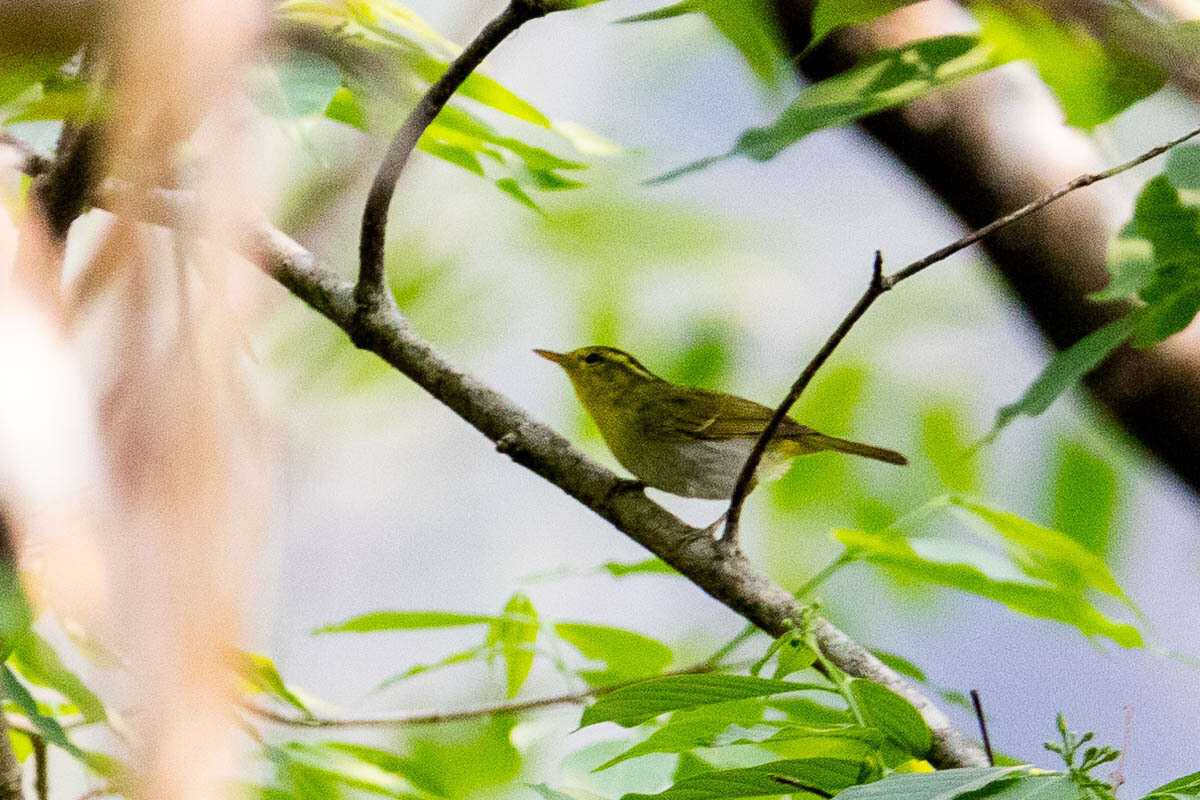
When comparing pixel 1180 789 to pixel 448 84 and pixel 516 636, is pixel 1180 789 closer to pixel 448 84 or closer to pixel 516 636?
pixel 448 84

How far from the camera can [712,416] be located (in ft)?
6.10

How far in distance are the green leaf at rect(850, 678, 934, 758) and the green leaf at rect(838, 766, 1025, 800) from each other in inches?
4.3

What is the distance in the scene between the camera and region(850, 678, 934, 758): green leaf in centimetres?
61

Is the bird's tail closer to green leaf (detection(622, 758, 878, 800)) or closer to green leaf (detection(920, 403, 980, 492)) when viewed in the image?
green leaf (detection(920, 403, 980, 492))

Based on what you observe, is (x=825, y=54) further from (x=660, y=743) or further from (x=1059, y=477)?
(x=660, y=743)

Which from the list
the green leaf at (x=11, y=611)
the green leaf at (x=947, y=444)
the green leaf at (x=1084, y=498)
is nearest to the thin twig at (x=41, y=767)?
the green leaf at (x=11, y=611)

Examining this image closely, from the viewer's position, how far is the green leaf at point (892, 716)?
24.0 inches

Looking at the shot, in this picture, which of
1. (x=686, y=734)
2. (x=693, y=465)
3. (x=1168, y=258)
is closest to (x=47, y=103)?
(x=686, y=734)

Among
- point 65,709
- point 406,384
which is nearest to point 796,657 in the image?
point 65,709

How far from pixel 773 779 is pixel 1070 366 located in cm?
65

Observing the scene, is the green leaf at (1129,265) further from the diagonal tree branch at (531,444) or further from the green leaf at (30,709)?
the green leaf at (30,709)

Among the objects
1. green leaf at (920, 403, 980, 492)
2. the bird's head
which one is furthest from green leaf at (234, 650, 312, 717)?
green leaf at (920, 403, 980, 492)

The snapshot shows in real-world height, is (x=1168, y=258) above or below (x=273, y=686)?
above

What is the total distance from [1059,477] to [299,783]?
1.37 meters
